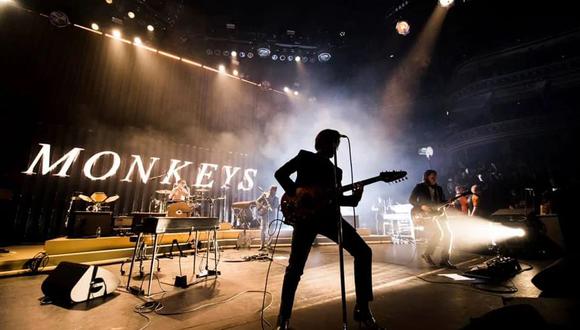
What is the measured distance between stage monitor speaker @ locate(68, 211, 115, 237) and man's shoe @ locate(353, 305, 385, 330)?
6741 millimetres

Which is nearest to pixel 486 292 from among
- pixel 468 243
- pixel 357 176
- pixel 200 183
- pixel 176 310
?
pixel 176 310

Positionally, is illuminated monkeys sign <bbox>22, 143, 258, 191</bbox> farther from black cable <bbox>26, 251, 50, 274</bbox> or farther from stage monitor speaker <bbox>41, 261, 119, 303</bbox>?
stage monitor speaker <bbox>41, 261, 119, 303</bbox>

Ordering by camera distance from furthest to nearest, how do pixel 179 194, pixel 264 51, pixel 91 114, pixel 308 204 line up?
1. pixel 264 51
2. pixel 91 114
3. pixel 179 194
4. pixel 308 204

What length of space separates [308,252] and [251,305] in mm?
1205

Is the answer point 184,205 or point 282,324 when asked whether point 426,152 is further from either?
point 282,324

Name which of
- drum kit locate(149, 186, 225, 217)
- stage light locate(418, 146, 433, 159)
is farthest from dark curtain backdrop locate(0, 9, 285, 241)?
stage light locate(418, 146, 433, 159)

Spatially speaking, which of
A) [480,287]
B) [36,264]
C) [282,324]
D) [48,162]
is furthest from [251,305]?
[48,162]

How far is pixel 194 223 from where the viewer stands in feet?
13.7

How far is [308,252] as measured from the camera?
7.73 ft

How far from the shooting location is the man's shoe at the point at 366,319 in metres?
2.31

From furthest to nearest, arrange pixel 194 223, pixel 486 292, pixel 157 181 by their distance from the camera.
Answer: pixel 157 181 → pixel 194 223 → pixel 486 292

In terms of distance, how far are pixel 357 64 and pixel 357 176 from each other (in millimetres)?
6583

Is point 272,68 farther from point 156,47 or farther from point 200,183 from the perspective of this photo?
point 200,183

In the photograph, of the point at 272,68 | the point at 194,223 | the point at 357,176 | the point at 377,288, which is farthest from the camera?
the point at 357,176
